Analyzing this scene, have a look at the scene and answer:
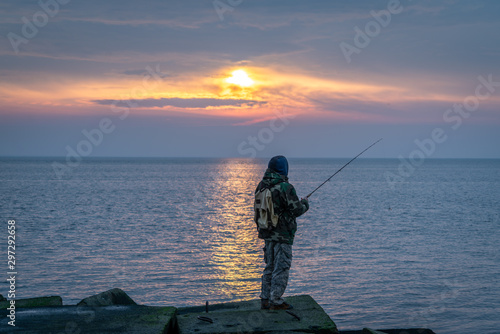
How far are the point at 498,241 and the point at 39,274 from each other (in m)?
21.3

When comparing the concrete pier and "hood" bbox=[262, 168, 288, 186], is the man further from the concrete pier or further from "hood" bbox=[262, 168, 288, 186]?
the concrete pier

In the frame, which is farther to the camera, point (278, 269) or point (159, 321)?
point (278, 269)

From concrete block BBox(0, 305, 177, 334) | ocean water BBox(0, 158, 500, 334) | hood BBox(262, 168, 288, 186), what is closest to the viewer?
concrete block BBox(0, 305, 177, 334)

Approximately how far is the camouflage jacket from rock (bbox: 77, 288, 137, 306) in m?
3.00

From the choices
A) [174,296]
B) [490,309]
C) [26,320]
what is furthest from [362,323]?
[26,320]

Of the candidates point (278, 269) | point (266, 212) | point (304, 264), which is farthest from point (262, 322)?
point (304, 264)

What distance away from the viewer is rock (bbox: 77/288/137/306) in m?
7.46

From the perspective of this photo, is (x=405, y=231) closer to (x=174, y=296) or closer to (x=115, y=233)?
(x=115, y=233)

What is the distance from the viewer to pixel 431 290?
14.6m

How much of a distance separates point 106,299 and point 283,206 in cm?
356

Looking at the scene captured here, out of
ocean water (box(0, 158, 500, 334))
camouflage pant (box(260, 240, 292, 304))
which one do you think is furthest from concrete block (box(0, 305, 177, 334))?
ocean water (box(0, 158, 500, 334))

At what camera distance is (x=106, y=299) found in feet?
25.9

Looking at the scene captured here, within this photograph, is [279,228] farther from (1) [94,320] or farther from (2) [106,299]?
(2) [106,299]

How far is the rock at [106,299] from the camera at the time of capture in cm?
746
